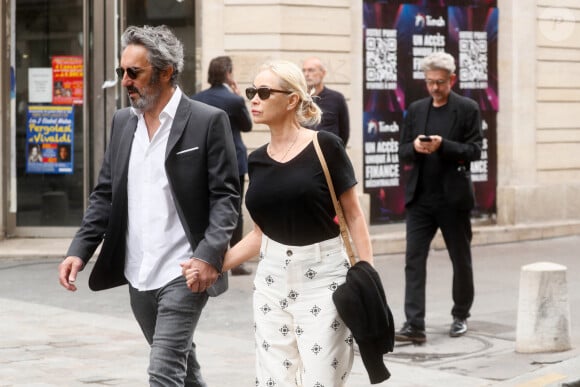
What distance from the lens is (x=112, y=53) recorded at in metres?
13.9

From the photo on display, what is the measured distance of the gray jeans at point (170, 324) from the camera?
16.4 ft

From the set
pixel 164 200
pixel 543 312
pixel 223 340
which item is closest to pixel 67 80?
pixel 223 340

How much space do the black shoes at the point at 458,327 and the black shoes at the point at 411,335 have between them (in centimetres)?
35

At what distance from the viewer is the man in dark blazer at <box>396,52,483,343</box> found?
29.1 ft

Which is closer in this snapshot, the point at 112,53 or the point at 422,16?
the point at 112,53

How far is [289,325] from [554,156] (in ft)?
38.7

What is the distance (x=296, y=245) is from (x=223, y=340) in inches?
147

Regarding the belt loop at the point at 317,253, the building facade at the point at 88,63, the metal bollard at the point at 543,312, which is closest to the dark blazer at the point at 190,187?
the belt loop at the point at 317,253

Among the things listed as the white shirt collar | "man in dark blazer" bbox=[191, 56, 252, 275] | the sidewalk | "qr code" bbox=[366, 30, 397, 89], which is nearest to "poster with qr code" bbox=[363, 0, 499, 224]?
"qr code" bbox=[366, 30, 397, 89]

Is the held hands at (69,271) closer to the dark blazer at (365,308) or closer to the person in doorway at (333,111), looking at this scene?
the dark blazer at (365,308)

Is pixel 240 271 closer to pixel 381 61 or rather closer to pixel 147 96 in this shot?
pixel 381 61

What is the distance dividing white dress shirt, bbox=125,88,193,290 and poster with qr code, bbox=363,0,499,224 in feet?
30.2

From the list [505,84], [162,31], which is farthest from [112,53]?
[162,31]

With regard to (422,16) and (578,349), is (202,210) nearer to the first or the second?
(578,349)
